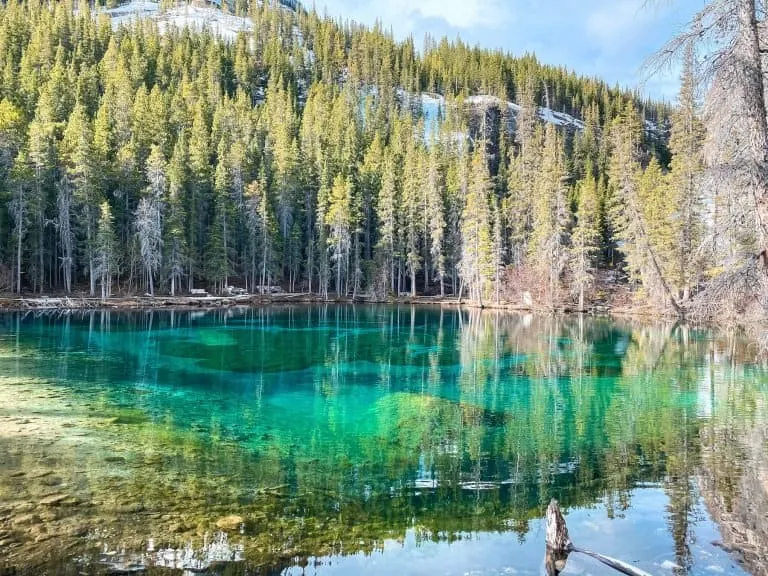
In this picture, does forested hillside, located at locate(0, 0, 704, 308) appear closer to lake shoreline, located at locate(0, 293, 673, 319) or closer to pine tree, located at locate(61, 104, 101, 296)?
pine tree, located at locate(61, 104, 101, 296)

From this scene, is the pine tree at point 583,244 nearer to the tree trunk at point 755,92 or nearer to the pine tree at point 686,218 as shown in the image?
the pine tree at point 686,218

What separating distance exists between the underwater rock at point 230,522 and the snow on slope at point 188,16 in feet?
460

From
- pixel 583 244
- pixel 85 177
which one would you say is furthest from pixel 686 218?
pixel 85 177

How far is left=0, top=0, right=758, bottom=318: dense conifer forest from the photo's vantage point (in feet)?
169

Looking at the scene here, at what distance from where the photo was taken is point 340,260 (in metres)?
67.5

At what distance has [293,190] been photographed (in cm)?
6962

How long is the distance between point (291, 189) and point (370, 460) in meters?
59.8

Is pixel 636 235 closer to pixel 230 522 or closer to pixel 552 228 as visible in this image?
pixel 552 228

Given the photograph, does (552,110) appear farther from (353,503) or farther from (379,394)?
(353,503)

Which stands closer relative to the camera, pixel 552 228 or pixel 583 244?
pixel 583 244

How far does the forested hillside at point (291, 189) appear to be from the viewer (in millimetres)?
51719

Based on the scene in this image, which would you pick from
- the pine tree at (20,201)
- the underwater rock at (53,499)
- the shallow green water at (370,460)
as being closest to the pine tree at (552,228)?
the shallow green water at (370,460)

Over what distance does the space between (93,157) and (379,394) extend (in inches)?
1778

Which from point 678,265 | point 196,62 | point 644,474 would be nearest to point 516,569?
point 644,474
